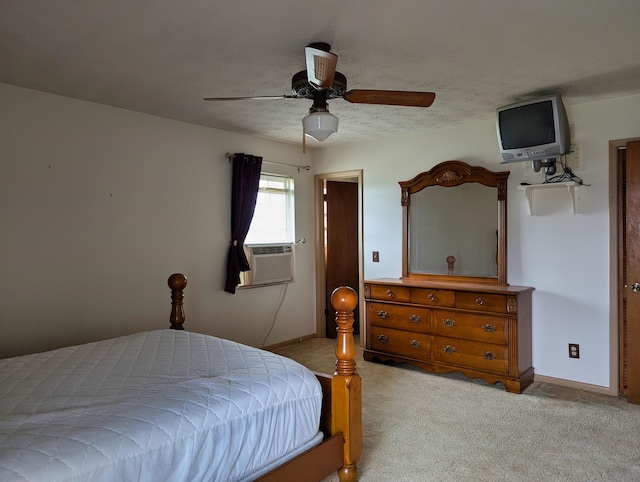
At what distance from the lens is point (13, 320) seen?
3.00 m

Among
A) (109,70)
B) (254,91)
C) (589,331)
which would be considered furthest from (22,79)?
(589,331)

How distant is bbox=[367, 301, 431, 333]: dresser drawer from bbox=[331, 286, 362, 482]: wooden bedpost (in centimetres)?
201

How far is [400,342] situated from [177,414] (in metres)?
2.85

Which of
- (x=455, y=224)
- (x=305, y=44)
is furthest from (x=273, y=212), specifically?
(x=305, y=44)

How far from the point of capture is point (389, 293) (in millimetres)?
4180

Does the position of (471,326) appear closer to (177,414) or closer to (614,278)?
(614,278)

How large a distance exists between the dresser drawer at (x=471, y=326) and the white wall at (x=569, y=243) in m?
0.48

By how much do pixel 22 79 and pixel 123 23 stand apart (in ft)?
4.15

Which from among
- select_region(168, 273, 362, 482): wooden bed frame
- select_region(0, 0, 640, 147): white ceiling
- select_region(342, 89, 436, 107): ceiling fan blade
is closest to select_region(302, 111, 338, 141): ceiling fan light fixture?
select_region(342, 89, 436, 107): ceiling fan blade

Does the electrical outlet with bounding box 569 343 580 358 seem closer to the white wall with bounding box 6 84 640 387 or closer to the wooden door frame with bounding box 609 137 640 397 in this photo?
the white wall with bounding box 6 84 640 387

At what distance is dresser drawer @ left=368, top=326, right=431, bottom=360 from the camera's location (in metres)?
3.95

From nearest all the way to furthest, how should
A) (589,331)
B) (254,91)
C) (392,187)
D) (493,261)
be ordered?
(254,91), (589,331), (493,261), (392,187)

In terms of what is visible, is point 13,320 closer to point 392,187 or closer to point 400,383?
point 400,383

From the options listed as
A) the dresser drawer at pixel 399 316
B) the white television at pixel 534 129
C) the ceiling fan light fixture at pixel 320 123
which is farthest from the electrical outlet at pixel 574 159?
the ceiling fan light fixture at pixel 320 123
